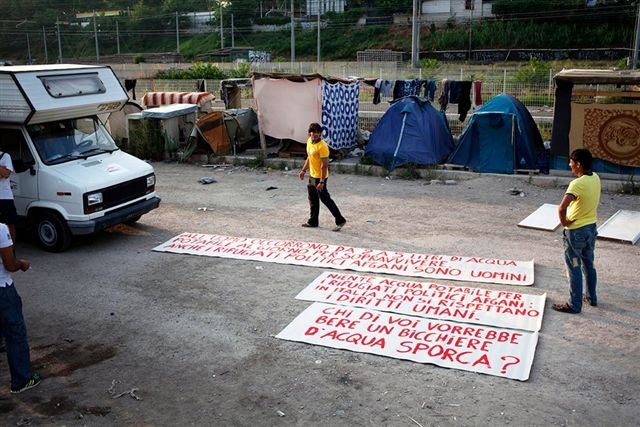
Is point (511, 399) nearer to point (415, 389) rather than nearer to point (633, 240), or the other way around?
point (415, 389)

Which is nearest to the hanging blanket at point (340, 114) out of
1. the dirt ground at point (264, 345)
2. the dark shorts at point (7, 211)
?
the dirt ground at point (264, 345)

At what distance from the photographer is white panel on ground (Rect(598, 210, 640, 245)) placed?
9592mm

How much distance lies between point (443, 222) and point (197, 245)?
4276 millimetres

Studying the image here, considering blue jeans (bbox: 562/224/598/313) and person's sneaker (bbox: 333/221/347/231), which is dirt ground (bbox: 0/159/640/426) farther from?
blue jeans (bbox: 562/224/598/313)

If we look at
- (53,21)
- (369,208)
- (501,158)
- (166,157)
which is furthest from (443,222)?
(53,21)

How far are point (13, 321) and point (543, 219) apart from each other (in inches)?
336

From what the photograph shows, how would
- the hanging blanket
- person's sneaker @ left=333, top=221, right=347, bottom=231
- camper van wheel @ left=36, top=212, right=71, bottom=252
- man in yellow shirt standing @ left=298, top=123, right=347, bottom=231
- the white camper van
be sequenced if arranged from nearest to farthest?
the white camper van → camper van wheel @ left=36, top=212, right=71, bottom=252 → man in yellow shirt standing @ left=298, top=123, right=347, bottom=231 → person's sneaker @ left=333, top=221, right=347, bottom=231 → the hanging blanket

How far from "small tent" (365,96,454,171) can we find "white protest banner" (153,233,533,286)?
19.3 ft

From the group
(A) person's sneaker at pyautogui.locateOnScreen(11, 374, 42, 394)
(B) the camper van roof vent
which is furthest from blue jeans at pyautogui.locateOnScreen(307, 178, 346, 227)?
(A) person's sneaker at pyautogui.locateOnScreen(11, 374, 42, 394)

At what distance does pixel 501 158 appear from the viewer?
1416 cm

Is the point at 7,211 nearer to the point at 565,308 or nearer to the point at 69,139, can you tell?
the point at 69,139

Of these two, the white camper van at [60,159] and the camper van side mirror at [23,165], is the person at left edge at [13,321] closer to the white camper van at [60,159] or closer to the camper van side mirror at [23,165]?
the white camper van at [60,159]

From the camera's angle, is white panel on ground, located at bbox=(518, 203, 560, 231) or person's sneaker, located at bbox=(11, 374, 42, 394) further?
white panel on ground, located at bbox=(518, 203, 560, 231)

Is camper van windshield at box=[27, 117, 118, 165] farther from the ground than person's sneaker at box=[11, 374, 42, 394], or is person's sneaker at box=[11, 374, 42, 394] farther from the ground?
camper van windshield at box=[27, 117, 118, 165]
